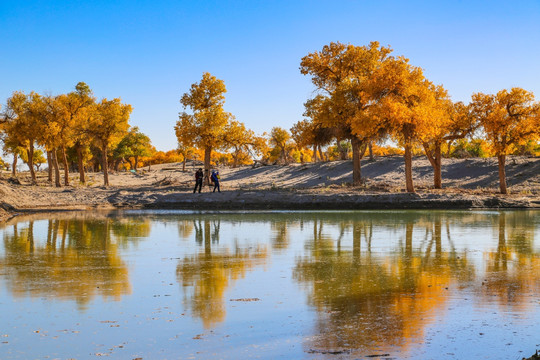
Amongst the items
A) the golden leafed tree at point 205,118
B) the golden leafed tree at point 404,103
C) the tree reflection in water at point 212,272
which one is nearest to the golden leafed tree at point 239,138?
the golden leafed tree at point 205,118

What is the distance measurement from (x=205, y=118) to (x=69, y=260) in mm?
29511

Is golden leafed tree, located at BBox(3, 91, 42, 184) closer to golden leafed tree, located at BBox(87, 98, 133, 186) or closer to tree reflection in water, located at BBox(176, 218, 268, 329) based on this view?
golden leafed tree, located at BBox(87, 98, 133, 186)

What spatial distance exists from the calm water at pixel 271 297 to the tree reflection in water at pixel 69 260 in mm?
50

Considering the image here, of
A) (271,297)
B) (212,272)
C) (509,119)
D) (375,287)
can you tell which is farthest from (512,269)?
(509,119)

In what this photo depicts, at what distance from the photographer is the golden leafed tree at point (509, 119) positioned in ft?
120

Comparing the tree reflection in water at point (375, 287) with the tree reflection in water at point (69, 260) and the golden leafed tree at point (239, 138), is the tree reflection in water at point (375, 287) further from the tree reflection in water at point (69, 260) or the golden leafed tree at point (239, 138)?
the golden leafed tree at point (239, 138)

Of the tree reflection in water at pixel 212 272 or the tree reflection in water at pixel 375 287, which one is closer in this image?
the tree reflection in water at pixel 375 287

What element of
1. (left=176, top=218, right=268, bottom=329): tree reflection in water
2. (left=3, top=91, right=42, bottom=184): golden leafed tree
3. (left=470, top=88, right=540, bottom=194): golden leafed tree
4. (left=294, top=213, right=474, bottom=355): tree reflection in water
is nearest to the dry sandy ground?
(left=470, top=88, right=540, bottom=194): golden leafed tree

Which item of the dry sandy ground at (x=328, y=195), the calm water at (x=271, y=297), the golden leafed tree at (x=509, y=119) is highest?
the golden leafed tree at (x=509, y=119)

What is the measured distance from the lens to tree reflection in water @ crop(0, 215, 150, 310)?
31.8ft

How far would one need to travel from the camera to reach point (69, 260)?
1316 centimetres

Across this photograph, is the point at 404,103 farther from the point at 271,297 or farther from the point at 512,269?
the point at 271,297

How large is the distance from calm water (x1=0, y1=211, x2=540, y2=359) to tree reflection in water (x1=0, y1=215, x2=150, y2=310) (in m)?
0.05

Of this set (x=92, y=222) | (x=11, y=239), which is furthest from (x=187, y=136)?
(x=11, y=239)
